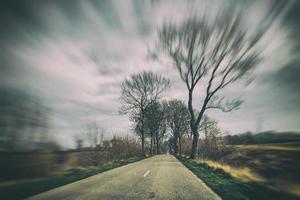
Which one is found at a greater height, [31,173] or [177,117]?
[177,117]

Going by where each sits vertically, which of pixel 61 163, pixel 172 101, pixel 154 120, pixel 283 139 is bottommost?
pixel 61 163

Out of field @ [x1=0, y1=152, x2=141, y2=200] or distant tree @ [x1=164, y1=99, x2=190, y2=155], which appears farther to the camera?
distant tree @ [x1=164, y1=99, x2=190, y2=155]

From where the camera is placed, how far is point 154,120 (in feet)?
148

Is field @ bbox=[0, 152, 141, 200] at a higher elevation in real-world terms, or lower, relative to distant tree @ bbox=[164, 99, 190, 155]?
lower

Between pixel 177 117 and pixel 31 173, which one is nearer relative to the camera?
A: pixel 31 173

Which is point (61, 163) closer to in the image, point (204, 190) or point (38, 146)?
point (38, 146)

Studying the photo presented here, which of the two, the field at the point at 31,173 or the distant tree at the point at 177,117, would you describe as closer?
the field at the point at 31,173

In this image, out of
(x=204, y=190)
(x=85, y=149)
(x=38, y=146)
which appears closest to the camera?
(x=204, y=190)

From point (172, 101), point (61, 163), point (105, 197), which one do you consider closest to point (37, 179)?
point (61, 163)

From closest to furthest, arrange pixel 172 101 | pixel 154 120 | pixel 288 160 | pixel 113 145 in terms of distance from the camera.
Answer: pixel 288 160 → pixel 113 145 → pixel 154 120 → pixel 172 101

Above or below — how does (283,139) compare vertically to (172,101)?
below

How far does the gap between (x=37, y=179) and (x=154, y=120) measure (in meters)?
34.9

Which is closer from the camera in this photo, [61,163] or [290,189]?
[290,189]

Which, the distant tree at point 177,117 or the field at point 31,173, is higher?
the distant tree at point 177,117
